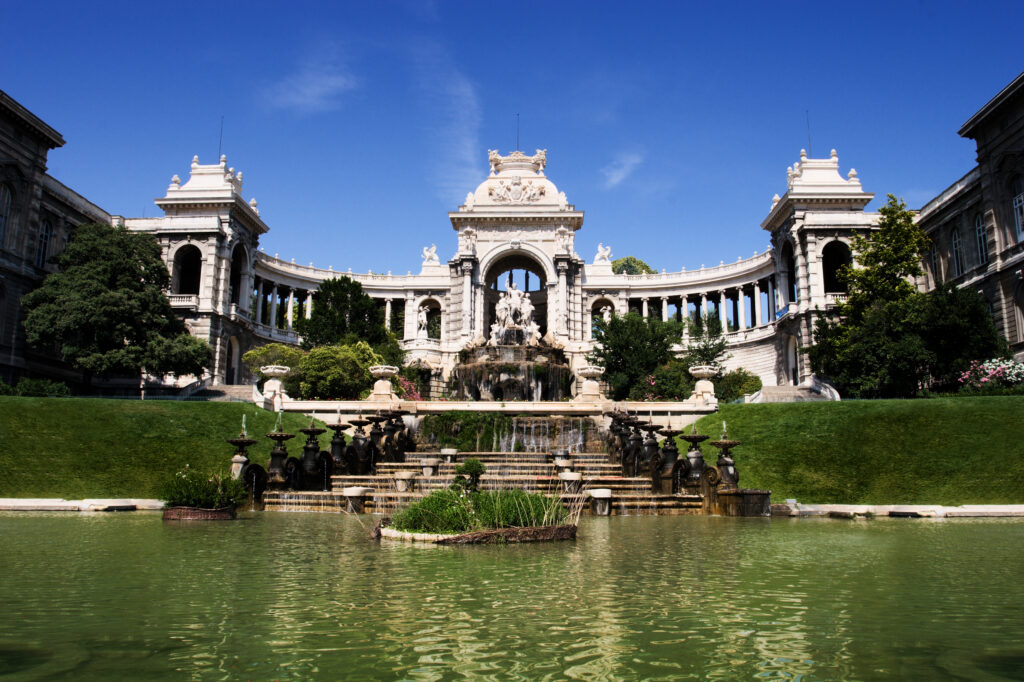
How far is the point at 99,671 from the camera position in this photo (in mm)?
4465

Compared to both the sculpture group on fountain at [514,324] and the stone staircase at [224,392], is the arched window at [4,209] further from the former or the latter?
the sculpture group on fountain at [514,324]

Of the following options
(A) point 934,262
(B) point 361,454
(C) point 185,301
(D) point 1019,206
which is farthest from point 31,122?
(A) point 934,262

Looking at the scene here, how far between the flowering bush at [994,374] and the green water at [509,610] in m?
25.9

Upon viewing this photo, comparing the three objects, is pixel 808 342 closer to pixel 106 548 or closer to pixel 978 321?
pixel 978 321

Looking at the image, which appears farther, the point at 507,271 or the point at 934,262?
the point at 507,271

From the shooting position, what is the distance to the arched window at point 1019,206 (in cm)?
4244

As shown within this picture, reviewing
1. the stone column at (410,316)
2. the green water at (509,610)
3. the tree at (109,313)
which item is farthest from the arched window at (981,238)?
the tree at (109,313)

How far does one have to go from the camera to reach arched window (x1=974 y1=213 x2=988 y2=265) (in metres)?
47.4

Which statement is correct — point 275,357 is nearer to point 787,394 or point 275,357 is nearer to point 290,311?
point 290,311

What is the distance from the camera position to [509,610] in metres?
6.35

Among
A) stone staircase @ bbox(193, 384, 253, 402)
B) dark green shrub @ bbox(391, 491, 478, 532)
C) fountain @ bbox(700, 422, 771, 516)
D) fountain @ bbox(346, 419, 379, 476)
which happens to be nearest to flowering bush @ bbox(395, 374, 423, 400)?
stone staircase @ bbox(193, 384, 253, 402)

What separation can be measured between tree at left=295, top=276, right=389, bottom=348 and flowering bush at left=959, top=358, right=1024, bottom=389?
38.1 meters

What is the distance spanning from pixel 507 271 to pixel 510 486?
198 feet

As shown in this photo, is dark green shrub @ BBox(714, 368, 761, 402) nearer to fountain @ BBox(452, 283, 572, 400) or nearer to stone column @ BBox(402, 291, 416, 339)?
fountain @ BBox(452, 283, 572, 400)
